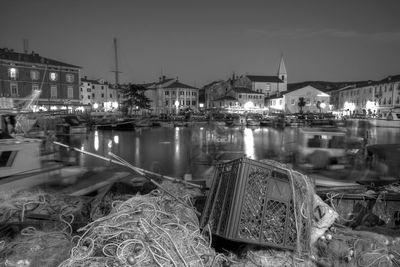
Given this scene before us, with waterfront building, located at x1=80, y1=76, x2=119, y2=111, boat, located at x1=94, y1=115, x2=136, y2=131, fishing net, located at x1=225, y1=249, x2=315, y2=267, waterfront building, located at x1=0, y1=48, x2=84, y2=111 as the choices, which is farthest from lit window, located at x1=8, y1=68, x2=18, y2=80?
fishing net, located at x1=225, y1=249, x2=315, y2=267

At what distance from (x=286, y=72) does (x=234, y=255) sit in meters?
138

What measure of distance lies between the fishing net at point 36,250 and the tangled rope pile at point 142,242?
0.53 meters

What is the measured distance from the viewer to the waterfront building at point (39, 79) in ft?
189

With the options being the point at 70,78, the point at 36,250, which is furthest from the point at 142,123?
the point at 36,250

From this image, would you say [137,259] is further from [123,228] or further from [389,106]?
[389,106]

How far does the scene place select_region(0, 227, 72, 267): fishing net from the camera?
398 cm

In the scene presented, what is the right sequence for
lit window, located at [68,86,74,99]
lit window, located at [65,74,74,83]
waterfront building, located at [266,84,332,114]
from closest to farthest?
lit window, located at [65,74,74,83] < lit window, located at [68,86,74,99] < waterfront building, located at [266,84,332,114]

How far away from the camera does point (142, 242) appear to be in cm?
342

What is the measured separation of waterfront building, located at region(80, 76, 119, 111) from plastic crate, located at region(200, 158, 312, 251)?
100m

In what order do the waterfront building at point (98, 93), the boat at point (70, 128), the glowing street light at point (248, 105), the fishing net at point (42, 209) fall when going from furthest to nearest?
the waterfront building at point (98, 93), the glowing street light at point (248, 105), the boat at point (70, 128), the fishing net at point (42, 209)

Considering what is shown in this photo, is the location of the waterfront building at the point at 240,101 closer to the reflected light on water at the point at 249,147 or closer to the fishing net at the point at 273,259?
the reflected light on water at the point at 249,147

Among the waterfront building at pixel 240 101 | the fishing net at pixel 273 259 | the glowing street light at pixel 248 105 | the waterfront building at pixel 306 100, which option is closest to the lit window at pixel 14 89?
the waterfront building at pixel 240 101

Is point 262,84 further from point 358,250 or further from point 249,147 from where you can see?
point 358,250

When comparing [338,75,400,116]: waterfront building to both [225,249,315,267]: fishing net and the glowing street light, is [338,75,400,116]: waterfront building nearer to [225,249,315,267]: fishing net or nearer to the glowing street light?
the glowing street light
